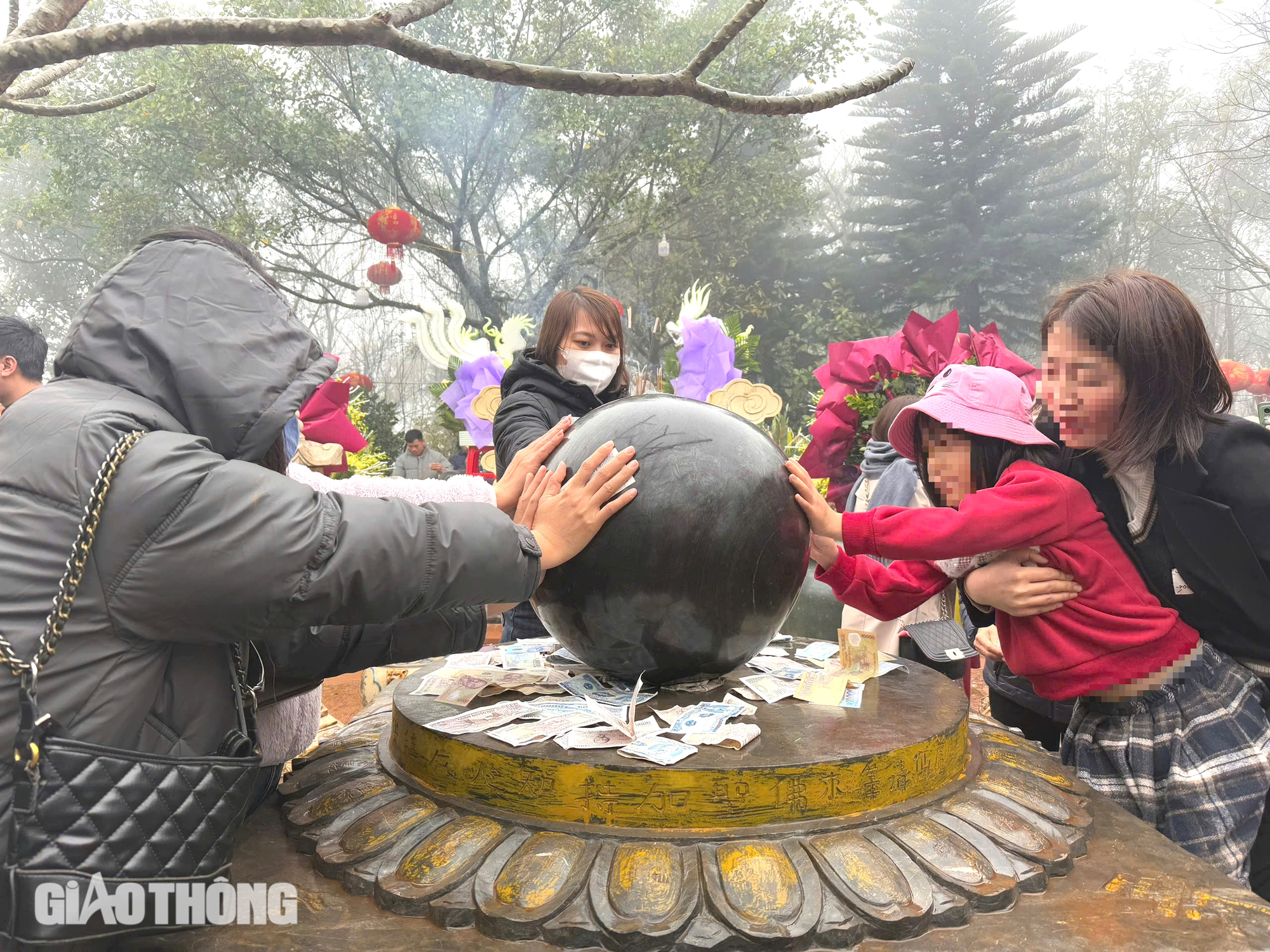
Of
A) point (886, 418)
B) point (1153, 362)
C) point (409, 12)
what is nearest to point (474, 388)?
point (886, 418)

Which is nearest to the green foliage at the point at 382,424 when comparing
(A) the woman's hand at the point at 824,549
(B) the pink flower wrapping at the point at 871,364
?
(B) the pink flower wrapping at the point at 871,364

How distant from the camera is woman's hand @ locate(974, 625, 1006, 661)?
11.6 ft

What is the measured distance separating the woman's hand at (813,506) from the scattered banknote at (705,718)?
1.95 ft

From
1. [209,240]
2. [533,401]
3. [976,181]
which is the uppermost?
[976,181]

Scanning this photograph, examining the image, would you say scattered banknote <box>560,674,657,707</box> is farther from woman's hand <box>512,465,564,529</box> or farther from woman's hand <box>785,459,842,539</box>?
woman's hand <box>785,459,842,539</box>

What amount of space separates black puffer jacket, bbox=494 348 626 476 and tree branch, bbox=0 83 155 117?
1715 millimetres

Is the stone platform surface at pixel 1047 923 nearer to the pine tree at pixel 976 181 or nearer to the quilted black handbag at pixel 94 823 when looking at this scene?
the quilted black handbag at pixel 94 823

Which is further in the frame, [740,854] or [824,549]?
[824,549]

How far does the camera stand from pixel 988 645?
3670mm

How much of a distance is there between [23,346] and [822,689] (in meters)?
4.56

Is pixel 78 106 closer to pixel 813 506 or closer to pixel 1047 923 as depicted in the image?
pixel 813 506

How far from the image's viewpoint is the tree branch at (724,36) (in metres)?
2.12

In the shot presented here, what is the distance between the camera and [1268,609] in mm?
2414

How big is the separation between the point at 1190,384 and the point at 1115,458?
0.93ft
